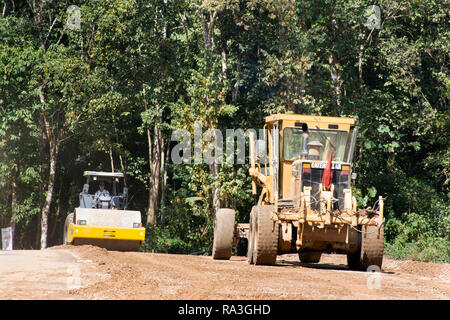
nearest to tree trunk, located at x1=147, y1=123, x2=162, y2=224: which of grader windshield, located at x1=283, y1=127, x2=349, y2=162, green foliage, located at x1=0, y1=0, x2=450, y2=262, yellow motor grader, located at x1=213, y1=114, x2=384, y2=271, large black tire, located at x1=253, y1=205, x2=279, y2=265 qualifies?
green foliage, located at x1=0, y1=0, x2=450, y2=262

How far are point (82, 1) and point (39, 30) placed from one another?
2.42 m

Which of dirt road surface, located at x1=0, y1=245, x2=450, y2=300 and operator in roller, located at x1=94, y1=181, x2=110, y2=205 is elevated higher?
operator in roller, located at x1=94, y1=181, x2=110, y2=205

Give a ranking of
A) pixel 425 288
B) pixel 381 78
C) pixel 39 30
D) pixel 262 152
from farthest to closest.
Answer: pixel 39 30
pixel 381 78
pixel 262 152
pixel 425 288

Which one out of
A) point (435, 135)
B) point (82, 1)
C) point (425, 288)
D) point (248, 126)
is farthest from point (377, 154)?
point (425, 288)

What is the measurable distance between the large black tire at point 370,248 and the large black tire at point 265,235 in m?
1.82

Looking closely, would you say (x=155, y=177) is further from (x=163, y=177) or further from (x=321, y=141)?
(x=321, y=141)

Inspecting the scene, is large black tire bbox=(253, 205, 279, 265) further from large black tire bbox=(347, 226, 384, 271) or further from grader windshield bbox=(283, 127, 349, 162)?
large black tire bbox=(347, 226, 384, 271)

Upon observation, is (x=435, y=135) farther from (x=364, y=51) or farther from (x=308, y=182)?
(x=308, y=182)

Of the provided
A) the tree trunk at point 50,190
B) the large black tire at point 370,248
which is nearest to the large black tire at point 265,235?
the large black tire at point 370,248

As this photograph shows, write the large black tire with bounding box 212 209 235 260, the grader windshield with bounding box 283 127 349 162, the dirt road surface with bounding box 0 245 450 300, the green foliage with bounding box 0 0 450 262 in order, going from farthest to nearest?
the green foliage with bounding box 0 0 450 262 → the large black tire with bounding box 212 209 235 260 → the grader windshield with bounding box 283 127 349 162 → the dirt road surface with bounding box 0 245 450 300

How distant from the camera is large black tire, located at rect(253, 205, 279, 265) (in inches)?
584

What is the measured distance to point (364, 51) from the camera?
1123 inches

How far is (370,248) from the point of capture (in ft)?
49.0

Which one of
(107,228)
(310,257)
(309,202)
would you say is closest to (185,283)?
(309,202)
